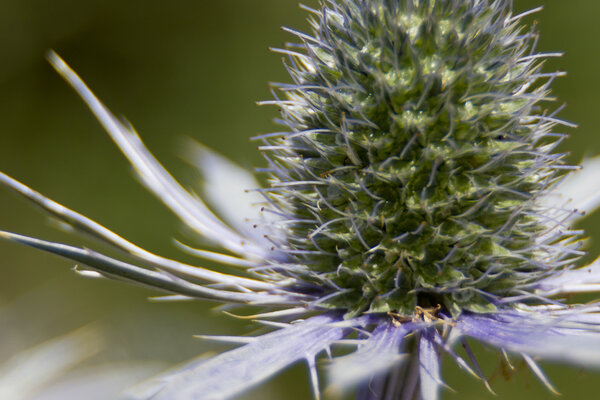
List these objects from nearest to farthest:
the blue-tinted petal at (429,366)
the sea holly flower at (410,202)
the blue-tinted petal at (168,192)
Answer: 1. the blue-tinted petal at (429,366)
2. the sea holly flower at (410,202)
3. the blue-tinted petal at (168,192)

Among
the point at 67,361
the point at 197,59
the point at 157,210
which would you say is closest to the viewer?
the point at 67,361

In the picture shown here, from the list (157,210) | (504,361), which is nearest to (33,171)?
(157,210)

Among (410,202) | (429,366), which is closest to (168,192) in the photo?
(410,202)

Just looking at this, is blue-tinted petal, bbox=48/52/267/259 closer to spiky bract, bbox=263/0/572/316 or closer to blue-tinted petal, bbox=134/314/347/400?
spiky bract, bbox=263/0/572/316

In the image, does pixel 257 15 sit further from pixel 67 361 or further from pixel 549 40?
pixel 67 361

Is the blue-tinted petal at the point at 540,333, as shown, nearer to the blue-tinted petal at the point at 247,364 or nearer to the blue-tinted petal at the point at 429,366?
the blue-tinted petal at the point at 429,366

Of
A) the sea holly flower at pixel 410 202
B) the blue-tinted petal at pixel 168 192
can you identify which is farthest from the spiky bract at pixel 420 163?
A: the blue-tinted petal at pixel 168 192

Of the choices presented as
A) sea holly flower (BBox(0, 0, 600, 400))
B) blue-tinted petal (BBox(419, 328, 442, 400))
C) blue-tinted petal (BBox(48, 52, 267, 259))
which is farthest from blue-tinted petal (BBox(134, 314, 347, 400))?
blue-tinted petal (BBox(48, 52, 267, 259))

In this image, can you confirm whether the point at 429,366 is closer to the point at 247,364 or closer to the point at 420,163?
the point at 247,364
